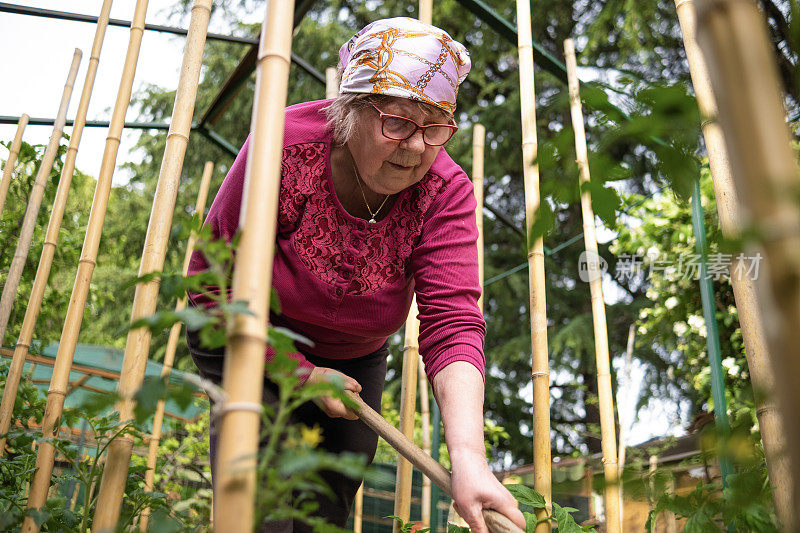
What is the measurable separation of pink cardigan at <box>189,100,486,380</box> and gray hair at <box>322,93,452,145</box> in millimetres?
30

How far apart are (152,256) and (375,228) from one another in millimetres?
447

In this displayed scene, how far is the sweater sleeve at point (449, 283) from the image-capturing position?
128 cm

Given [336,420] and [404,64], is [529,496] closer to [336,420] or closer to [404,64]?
[336,420]

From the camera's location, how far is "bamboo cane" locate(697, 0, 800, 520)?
13.3 inches

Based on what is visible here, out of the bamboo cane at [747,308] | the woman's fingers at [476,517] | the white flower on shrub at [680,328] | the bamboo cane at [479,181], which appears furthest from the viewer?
the white flower on shrub at [680,328]

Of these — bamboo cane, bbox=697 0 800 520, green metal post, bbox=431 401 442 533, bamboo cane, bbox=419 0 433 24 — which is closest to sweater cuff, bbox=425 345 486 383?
bamboo cane, bbox=697 0 800 520

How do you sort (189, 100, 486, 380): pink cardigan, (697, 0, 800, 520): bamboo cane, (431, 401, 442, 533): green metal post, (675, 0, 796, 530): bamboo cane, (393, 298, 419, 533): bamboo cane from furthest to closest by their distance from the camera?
(431, 401, 442, 533): green metal post < (393, 298, 419, 533): bamboo cane < (189, 100, 486, 380): pink cardigan < (675, 0, 796, 530): bamboo cane < (697, 0, 800, 520): bamboo cane

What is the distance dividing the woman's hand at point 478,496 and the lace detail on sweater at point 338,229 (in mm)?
458

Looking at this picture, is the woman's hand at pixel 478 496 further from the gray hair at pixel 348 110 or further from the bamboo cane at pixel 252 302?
the gray hair at pixel 348 110

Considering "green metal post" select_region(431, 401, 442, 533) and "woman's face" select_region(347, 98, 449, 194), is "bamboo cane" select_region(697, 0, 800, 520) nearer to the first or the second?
"woman's face" select_region(347, 98, 449, 194)

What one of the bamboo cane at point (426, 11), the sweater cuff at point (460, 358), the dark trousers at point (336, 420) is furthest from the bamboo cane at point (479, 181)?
the sweater cuff at point (460, 358)

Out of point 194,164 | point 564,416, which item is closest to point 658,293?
point 564,416

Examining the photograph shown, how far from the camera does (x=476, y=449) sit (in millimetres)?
1091

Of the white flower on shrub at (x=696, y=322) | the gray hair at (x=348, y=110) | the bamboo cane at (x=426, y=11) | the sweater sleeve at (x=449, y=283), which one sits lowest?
the sweater sleeve at (x=449, y=283)
